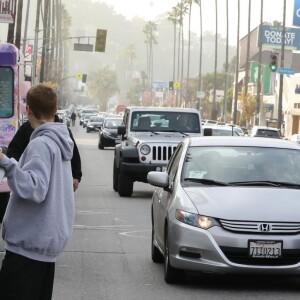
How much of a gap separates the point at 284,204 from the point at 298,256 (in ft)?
1.81

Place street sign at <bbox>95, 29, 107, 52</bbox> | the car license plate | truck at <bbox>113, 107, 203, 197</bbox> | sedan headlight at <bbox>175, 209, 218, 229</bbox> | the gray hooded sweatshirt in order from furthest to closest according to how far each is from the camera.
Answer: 1. street sign at <bbox>95, 29, 107, 52</bbox>
2. truck at <bbox>113, 107, 203, 197</bbox>
3. sedan headlight at <bbox>175, 209, 218, 229</bbox>
4. the car license plate
5. the gray hooded sweatshirt

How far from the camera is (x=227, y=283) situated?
11.7m

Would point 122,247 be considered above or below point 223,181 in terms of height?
below

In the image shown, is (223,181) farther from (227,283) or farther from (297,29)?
(297,29)

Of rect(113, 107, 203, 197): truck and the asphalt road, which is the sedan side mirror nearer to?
the asphalt road

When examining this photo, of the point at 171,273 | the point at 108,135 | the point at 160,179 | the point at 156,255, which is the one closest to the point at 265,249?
the point at 171,273

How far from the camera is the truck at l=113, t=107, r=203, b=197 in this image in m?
23.9

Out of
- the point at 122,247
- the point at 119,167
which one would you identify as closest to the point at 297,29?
the point at 119,167

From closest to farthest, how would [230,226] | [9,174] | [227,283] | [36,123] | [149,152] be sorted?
[9,174] < [36,123] < [230,226] < [227,283] < [149,152]

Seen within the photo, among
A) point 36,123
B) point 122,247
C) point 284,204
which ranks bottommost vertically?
point 122,247

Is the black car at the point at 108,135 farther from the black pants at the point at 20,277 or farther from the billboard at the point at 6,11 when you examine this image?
the black pants at the point at 20,277

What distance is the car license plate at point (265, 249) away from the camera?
10.8m

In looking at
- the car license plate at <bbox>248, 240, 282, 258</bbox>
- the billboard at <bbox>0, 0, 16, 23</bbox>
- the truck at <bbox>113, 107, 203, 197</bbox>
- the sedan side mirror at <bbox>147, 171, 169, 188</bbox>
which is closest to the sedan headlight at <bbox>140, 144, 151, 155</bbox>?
the truck at <bbox>113, 107, 203, 197</bbox>

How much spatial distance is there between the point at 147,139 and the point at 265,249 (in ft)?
43.9
